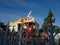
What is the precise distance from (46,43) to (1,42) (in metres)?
2.44

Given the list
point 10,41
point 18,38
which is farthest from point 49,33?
point 10,41

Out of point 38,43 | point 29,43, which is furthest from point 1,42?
point 38,43

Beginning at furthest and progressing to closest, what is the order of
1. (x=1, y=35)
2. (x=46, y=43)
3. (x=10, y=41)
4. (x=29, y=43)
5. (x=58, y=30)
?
(x=1, y=35), (x=10, y=41), (x=29, y=43), (x=46, y=43), (x=58, y=30)

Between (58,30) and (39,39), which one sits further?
(39,39)

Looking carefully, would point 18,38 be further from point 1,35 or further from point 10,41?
point 1,35

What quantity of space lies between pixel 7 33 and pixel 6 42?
0.41 meters

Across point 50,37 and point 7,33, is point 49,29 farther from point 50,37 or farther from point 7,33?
point 7,33

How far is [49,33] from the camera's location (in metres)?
5.71

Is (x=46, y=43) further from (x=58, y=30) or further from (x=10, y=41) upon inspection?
(x=10, y=41)

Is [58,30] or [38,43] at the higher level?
[58,30]

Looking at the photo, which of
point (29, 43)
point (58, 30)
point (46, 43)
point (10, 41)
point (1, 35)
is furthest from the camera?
point (1, 35)

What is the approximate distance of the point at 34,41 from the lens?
6188 millimetres

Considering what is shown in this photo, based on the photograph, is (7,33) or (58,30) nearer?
(58,30)

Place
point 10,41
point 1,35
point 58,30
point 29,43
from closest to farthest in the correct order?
point 58,30 → point 29,43 → point 10,41 → point 1,35
